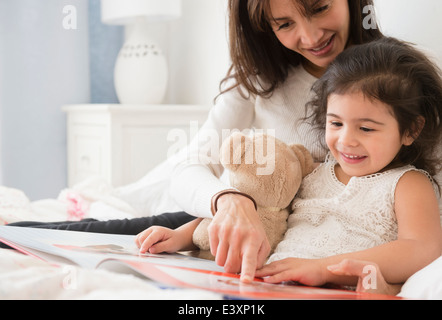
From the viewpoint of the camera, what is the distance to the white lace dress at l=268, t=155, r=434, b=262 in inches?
35.6

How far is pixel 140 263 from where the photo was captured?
695 millimetres

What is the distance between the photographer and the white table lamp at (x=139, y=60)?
8.67ft

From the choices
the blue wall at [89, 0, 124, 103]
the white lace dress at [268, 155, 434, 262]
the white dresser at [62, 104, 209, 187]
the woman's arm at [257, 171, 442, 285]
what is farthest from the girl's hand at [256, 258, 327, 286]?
the blue wall at [89, 0, 124, 103]

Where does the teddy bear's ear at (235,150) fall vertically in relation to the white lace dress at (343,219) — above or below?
above

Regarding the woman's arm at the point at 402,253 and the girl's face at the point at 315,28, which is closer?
the woman's arm at the point at 402,253

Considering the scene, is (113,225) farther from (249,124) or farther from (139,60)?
(139,60)

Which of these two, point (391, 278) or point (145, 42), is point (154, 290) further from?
point (145, 42)

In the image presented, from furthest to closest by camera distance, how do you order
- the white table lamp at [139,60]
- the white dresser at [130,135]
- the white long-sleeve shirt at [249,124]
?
the white table lamp at [139,60] → the white dresser at [130,135] → the white long-sleeve shirt at [249,124]

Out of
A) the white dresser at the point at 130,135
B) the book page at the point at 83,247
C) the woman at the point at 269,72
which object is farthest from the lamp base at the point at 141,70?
the book page at the point at 83,247

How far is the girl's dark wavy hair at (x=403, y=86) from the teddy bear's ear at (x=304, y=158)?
0.11 meters

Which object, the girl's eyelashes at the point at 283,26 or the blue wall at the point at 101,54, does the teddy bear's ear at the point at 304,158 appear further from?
the blue wall at the point at 101,54

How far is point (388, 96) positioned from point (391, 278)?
301 mm

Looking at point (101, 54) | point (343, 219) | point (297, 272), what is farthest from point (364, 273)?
point (101, 54)
